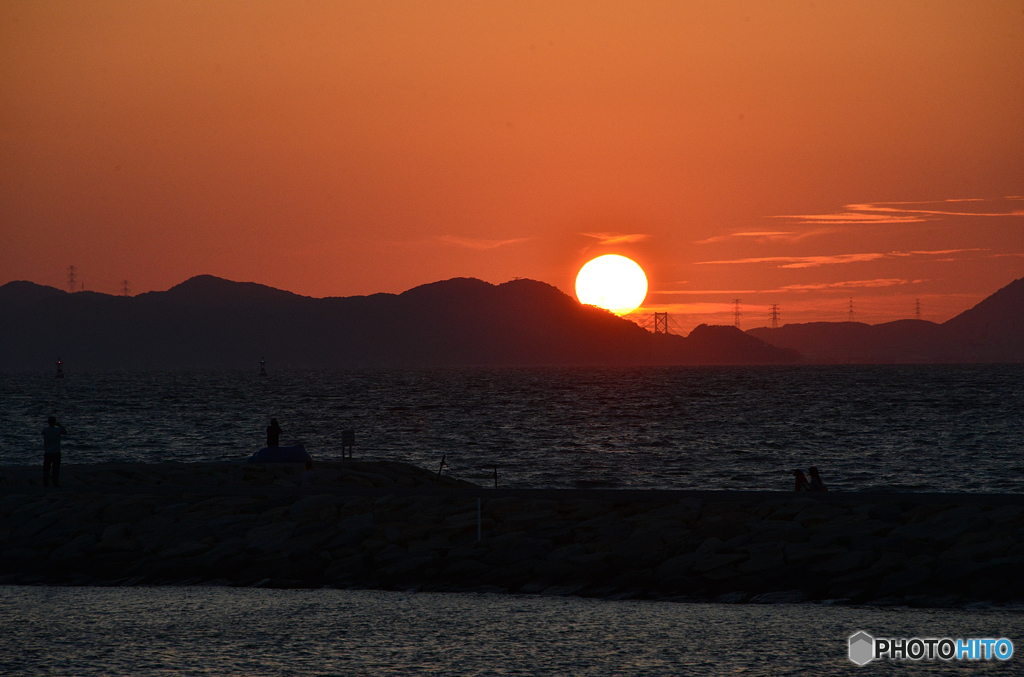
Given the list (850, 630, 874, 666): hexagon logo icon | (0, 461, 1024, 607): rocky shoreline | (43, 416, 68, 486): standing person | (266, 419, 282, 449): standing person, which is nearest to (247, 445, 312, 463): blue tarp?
(266, 419, 282, 449): standing person

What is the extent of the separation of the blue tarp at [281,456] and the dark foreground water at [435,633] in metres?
16.8

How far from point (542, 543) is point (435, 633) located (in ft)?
18.1

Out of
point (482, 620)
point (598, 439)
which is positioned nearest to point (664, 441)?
point (598, 439)

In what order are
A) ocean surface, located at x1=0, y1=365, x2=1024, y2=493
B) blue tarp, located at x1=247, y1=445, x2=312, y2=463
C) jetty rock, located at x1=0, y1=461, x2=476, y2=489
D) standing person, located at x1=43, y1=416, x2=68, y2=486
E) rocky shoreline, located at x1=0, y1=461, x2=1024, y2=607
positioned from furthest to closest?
ocean surface, located at x1=0, y1=365, x2=1024, y2=493 < blue tarp, located at x1=247, y1=445, x2=312, y2=463 < jetty rock, located at x1=0, y1=461, x2=476, y2=489 < standing person, located at x1=43, y1=416, x2=68, y2=486 < rocky shoreline, located at x1=0, y1=461, x2=1024, y2=607

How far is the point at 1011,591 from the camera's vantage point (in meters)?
Answer: 15.6

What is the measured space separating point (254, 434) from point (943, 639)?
6154cm

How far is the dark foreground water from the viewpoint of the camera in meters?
11.1

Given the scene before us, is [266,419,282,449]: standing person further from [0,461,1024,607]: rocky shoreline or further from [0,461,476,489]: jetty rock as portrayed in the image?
[0,461,1024,607]: rocky shoreline

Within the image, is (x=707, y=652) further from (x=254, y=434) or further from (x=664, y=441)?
(x=254, y=434)

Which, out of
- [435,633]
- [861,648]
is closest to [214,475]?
[435,633]

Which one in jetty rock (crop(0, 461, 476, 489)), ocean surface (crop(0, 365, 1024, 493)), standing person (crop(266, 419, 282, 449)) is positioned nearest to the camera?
jetty rock (crop(0, 461, 476, 489))

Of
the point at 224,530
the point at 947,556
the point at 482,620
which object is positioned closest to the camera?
the point at 482,620

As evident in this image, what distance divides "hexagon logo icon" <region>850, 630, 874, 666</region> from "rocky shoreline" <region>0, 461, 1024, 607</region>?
3.06m

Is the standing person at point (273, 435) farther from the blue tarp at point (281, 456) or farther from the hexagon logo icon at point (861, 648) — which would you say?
the hexagon logo icon at point (861, 648)
